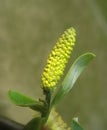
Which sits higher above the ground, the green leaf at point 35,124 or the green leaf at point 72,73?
the green leaf at point 72,73

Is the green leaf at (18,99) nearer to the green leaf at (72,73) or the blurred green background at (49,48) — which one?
the green leaf at (72,73)

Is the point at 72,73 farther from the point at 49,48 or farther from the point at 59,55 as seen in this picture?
the point at 49,48

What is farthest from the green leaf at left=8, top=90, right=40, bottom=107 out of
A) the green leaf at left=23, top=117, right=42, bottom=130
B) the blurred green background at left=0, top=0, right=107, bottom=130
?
the blurred green background at left=0, top=0, right=107, bottom=130

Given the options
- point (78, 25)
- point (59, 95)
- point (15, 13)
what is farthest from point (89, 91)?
point (59, 95)

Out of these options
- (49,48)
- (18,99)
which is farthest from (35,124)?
(49,48)

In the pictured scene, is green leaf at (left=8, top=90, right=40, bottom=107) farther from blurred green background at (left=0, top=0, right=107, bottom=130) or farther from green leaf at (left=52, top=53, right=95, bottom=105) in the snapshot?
blurred green background at (left=0, top=0, right=107, bottom=130)

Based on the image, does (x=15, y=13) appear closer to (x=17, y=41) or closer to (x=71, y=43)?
(x=17, y=41)

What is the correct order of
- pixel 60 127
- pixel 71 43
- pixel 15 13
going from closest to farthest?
pixel 71 43, pixel 60 127, pixel 15 13

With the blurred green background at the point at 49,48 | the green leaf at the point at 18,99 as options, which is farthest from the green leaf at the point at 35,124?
the blurred green background at the point at 49,48
